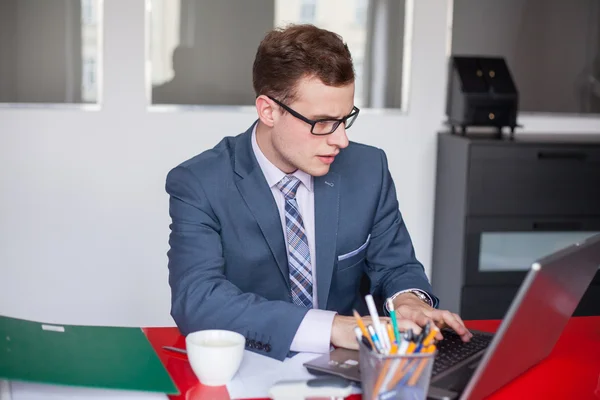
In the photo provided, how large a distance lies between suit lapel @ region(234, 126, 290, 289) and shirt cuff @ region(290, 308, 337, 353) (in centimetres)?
40

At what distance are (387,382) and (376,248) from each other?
923 millimetres

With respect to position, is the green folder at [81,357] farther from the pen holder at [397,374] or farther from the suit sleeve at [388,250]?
the suit sleeve at [388,250]

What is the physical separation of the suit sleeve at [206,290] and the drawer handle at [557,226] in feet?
6.79

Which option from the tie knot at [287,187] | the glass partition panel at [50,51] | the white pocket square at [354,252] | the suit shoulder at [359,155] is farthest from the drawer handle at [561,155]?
the glass partition panel at [50,51]

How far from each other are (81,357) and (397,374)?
1.92ft

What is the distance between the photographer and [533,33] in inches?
155

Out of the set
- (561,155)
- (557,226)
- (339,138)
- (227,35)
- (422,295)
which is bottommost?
(557,226)

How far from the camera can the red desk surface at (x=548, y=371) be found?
143 cm

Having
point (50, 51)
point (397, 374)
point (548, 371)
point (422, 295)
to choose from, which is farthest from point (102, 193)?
point (397, 374)

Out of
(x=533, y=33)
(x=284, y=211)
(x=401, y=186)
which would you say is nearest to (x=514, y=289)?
(x=401, y=186)

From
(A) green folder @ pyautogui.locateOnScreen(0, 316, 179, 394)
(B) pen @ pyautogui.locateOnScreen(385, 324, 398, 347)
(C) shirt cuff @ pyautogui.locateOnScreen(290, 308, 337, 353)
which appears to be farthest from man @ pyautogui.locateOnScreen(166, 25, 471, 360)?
(B) pen @ pyautogui.locateOnScreen(385, 324, 398, 347)

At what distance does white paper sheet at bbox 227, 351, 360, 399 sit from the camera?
1.42 m

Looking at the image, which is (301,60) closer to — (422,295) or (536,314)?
(422,295)

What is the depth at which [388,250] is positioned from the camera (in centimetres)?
214
